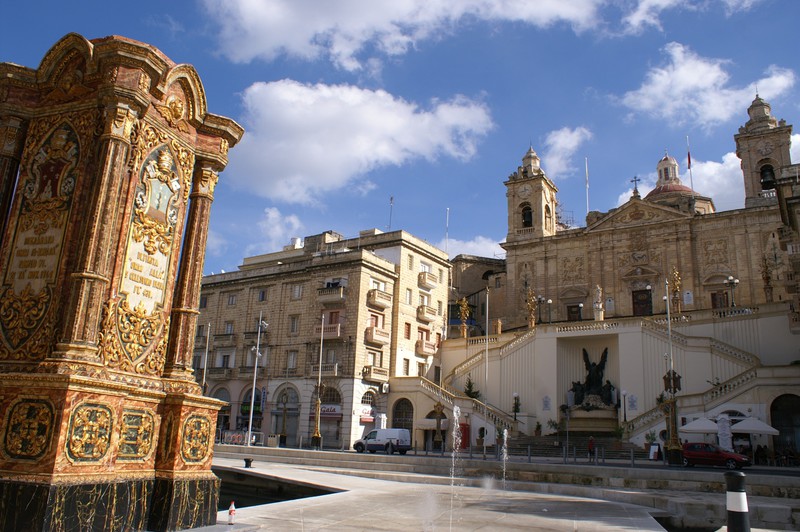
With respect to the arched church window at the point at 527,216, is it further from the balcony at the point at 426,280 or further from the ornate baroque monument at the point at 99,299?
the ornate baroque monument at the point at 99,299

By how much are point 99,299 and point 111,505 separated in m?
2.51

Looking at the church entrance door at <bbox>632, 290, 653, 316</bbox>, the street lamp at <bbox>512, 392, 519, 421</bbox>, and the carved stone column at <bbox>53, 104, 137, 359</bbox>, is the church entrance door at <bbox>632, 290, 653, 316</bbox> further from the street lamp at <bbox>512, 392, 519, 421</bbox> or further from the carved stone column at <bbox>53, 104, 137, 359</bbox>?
the carved stone column at <bbox>53, 104, 137, 359</bbox>

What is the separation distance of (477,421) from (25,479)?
33.5 m

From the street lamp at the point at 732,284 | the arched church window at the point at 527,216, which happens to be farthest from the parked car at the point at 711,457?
the arched church window at the point at 527,216

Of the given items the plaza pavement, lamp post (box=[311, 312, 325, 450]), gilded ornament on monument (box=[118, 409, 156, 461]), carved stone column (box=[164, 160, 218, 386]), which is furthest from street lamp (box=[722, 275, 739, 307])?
gilded ornament on monument (box=[118, 409, 156, 461])

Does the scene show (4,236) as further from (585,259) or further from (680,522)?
(585,259)

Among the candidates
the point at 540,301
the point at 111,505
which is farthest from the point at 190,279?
the point at 540,301

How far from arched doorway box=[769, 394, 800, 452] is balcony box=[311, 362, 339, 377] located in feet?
79.4

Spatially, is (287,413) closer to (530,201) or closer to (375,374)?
(375,374)

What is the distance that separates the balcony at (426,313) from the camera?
47.9m

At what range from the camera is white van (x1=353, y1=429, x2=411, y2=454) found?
3397cm

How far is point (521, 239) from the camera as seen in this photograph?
188 ft

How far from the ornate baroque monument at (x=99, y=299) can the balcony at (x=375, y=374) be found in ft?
105

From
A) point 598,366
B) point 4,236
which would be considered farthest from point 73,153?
point 598,366
